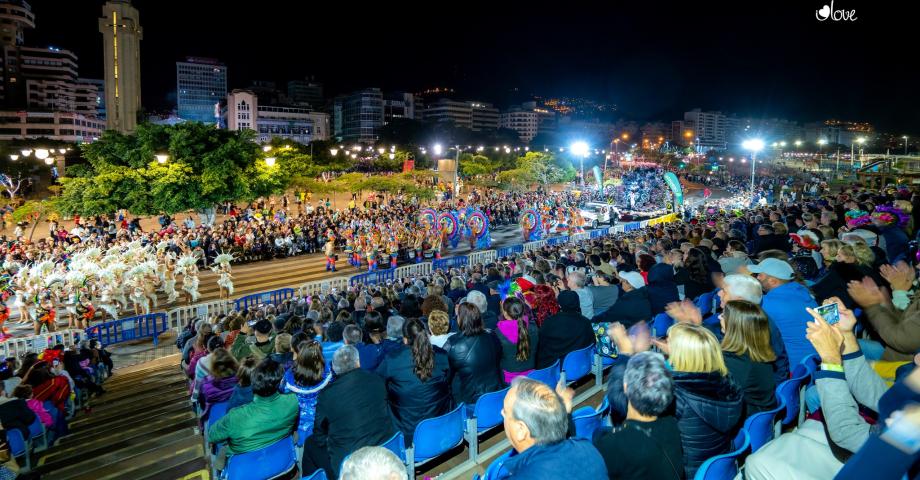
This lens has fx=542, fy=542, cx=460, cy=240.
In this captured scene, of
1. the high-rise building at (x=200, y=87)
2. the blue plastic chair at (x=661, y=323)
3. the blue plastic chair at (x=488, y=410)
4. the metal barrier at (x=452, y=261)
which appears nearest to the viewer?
the blue plastic chair at (x=488, y=410)

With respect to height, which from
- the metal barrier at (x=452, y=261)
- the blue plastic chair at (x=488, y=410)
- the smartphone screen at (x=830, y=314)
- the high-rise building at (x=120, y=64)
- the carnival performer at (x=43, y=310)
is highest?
the high-rise building at (x=120, y=64)

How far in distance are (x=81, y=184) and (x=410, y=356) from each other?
86.1ft

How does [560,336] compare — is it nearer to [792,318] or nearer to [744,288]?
[744,288]

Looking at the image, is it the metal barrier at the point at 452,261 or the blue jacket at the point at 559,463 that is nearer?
the blue jacket at the point at 559,463

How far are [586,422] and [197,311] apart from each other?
1404 centimetres

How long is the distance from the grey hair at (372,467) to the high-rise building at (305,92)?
175m

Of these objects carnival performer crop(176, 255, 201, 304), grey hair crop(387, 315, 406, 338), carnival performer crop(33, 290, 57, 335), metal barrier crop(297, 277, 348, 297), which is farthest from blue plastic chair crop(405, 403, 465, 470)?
carnival performer crop(176, 255, 201, 304)

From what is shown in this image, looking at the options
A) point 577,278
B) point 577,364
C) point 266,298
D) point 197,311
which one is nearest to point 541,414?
point 577,364

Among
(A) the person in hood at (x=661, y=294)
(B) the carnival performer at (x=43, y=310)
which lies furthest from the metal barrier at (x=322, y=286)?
(A) the person in hood at (x=661, y=294)

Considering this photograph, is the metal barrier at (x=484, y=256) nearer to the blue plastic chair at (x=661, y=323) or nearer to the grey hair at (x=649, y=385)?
the blue plastic chair at (x=661, y=323)

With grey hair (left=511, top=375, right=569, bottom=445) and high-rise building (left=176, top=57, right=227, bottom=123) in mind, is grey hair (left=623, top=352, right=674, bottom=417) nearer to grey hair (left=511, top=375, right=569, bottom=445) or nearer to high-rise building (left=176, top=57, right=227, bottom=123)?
grey hair (left=511, top=375, right=569, bottom=445)

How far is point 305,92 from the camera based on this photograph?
16988 cm

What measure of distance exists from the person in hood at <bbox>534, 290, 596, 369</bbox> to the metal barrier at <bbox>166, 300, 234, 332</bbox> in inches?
465

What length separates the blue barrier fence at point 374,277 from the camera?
1803cm
